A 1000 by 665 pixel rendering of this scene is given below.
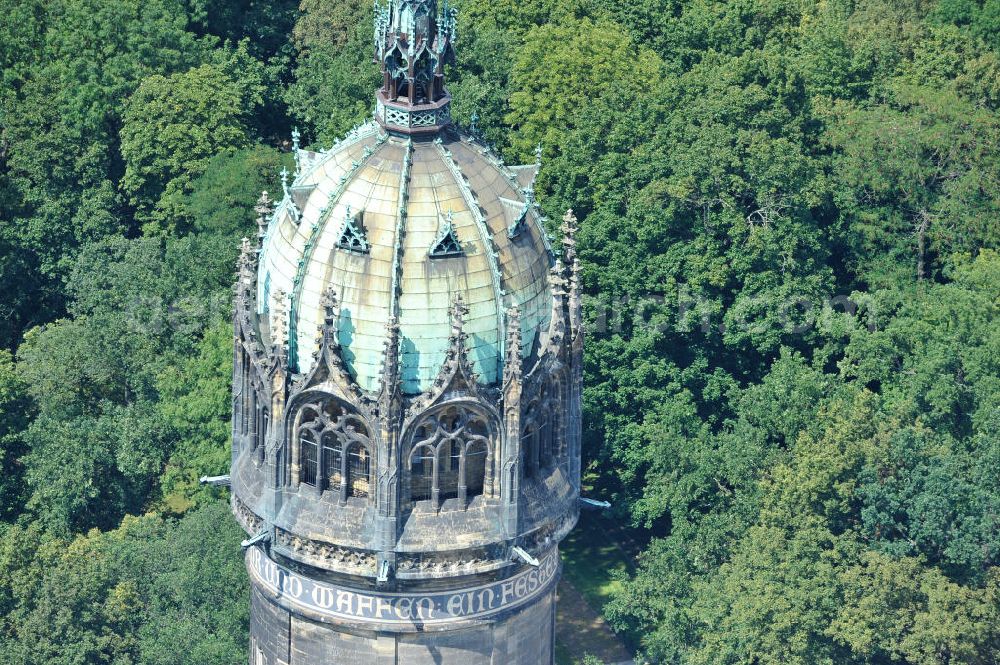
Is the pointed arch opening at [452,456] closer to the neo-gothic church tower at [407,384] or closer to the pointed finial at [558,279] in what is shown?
the neo-gothic church tower at [407,384]

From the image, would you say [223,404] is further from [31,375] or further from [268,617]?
[268,617]

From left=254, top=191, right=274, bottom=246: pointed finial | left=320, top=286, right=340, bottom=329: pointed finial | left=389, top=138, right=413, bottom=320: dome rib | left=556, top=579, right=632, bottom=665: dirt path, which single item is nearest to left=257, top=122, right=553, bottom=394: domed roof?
left=389, top=138, right=413, bottom=320: dome rib

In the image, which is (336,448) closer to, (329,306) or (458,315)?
(329,306)

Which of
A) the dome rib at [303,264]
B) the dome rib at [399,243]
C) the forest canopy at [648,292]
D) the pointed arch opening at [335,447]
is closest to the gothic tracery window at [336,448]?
the pointed arch opening at [335,447]

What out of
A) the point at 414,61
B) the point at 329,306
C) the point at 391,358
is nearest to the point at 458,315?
the point at 391,358

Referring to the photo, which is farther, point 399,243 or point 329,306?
point 399,243

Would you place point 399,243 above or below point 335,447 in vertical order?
above

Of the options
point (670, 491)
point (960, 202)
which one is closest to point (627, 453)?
point (670, 491)
